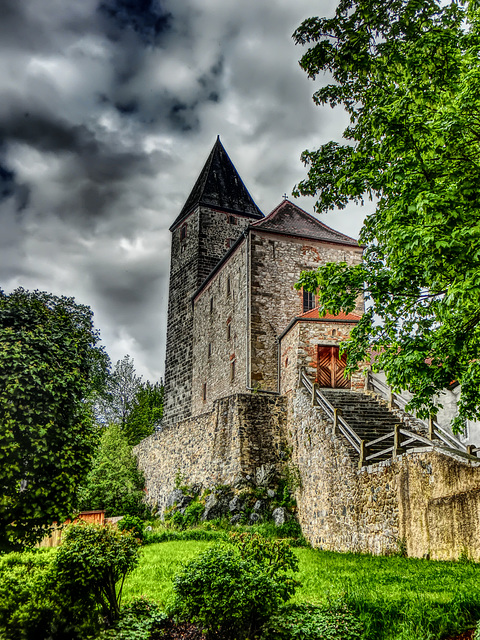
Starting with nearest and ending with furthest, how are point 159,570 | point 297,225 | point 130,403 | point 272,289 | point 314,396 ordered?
point 159,570
point 314,396
point 272,289
point 297,225
point 130,403

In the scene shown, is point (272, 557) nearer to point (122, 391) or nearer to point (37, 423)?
point (37, 423)

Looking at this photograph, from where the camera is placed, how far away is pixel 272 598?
5312 millimetres

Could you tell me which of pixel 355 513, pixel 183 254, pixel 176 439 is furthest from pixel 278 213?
pixel 355 513

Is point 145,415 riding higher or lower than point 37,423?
higher

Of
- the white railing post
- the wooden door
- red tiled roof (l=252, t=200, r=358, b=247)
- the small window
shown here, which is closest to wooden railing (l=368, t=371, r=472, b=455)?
the wooden door

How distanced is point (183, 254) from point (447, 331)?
75.9 ft

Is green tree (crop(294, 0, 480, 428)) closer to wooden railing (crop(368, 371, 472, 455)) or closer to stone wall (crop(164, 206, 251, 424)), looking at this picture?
wooden railing (crop(368, 371, 472, 455))

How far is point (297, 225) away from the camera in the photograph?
22.5m

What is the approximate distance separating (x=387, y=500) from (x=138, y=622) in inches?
223

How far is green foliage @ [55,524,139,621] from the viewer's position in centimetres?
620

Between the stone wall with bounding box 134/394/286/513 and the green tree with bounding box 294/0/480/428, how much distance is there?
896 centimetres

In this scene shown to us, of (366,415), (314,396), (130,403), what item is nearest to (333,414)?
(366,415)

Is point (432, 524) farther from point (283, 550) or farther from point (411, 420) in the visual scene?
point (411, 420)

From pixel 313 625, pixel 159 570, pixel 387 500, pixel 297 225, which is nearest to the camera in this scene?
pixel 313 625
